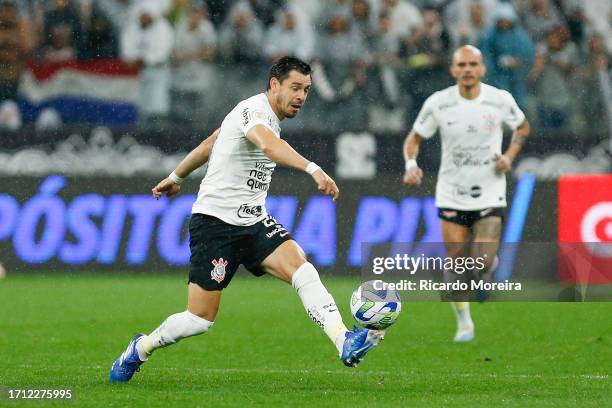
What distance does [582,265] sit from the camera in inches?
577

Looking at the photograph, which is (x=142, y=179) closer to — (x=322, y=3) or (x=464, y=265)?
(x=322, y=3)

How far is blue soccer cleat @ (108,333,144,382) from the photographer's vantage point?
8.27 m

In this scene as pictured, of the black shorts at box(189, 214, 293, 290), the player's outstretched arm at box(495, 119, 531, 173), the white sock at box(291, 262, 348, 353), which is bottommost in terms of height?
the white sock at box(291, 262, 348, 353)

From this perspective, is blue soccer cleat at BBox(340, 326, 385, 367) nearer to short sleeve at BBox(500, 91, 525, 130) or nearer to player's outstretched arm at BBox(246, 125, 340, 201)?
player's outstretched arm at BBox(246, 125, 340, 201)

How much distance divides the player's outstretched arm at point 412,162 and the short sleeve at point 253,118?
11.6ft

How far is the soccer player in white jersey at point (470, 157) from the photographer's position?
38.3 feet

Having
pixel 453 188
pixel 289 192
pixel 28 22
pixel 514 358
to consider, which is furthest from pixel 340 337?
pixel 28 22

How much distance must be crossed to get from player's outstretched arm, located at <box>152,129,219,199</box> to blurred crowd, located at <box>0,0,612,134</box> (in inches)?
306

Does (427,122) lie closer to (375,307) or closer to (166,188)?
(166,188)

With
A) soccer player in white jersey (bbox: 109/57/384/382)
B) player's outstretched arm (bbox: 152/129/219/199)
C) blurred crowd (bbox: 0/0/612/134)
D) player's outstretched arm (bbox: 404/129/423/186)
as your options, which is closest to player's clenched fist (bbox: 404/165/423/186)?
player's outstretched arm (bbox: 404/129/423/186)

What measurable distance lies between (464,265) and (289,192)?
185 inches

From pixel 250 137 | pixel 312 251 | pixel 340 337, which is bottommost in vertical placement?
pixel 312 251

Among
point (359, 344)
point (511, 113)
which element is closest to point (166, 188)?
point (359, 344)

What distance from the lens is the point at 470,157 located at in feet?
38.8
